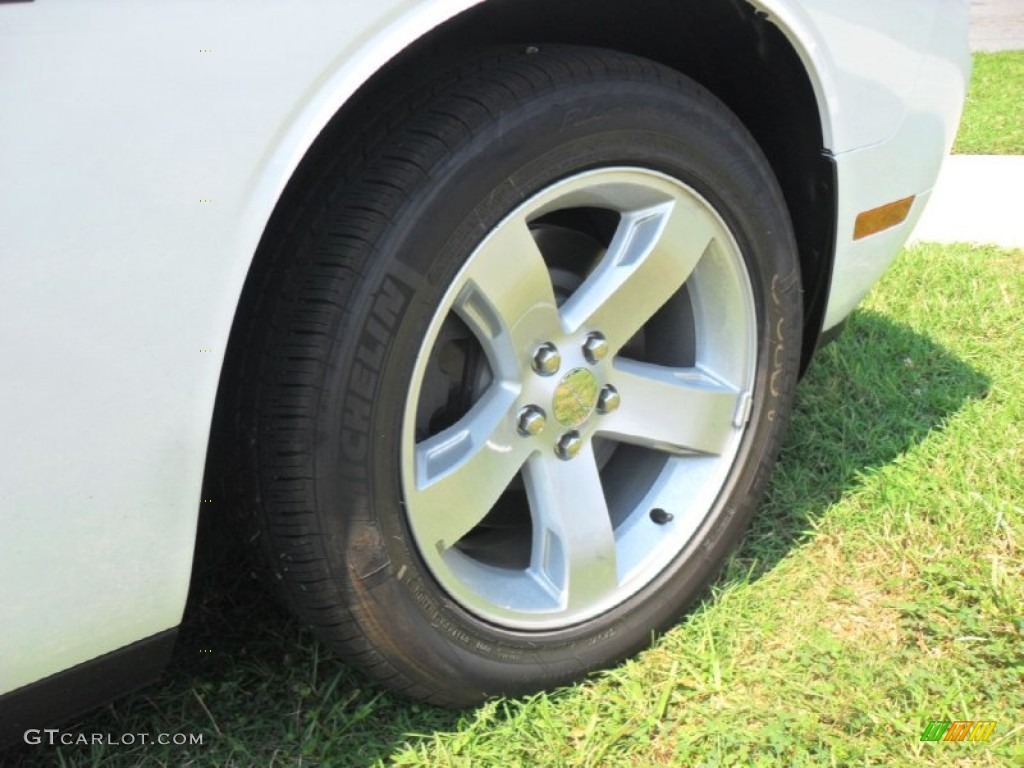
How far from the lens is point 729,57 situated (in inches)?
73.2

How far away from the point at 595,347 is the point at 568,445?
165 millimetres

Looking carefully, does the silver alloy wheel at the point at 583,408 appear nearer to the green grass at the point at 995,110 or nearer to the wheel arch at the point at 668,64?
the wheel arch at the point at 668,64

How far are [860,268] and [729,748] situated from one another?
3.15 ft

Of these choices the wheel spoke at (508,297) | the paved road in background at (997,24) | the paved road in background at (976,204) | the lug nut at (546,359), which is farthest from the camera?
the paved road in background at (997,24)

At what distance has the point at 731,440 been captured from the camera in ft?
6.40

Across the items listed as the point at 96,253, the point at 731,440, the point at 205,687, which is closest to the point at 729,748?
the point at 731,440

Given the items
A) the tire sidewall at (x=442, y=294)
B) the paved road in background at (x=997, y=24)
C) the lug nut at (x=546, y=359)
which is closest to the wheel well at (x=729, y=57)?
the tire sidewall at (x=442, y=294)

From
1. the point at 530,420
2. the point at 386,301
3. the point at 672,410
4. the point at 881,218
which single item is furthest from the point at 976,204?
the point at 386,301

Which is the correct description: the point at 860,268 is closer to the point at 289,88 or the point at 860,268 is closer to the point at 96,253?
the point at 289,88

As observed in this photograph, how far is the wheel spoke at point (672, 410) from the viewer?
5.90 ft

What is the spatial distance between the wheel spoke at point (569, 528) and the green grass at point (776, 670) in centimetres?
19

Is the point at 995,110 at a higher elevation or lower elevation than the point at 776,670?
lower

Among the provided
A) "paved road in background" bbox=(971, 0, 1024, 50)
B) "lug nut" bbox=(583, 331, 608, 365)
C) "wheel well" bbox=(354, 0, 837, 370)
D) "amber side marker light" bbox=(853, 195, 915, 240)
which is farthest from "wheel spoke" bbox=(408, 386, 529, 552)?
"paved road in background" bbox=(971, 0, 1024, 50)

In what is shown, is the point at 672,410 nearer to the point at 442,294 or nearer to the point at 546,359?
the point at 546,359
